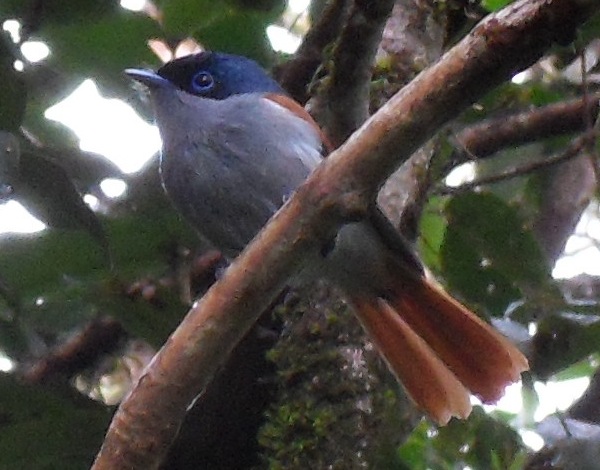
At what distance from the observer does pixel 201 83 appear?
2377 millimetres

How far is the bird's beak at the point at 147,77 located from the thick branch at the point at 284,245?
1.02 m

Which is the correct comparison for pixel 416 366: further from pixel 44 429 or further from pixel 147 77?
pixel 147 77

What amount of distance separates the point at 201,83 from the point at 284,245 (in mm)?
1199

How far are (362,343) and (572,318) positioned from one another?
42 centimetres

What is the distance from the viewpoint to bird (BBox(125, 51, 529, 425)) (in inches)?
77.7

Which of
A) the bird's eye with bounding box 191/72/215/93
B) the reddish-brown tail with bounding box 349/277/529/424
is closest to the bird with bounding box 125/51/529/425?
the reddish-brown tail with bounding box 349/277/529/424

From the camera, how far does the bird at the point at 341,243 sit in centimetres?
197

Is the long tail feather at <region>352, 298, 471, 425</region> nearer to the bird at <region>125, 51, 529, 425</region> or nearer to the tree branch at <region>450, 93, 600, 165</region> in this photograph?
the bird at <region>125, 51, 529, 425</region>

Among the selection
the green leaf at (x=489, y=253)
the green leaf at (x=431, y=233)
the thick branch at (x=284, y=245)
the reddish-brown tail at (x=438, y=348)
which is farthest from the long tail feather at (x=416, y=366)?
the thick branch at (x=284, y=245)

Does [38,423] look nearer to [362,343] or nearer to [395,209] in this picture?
[362,343]

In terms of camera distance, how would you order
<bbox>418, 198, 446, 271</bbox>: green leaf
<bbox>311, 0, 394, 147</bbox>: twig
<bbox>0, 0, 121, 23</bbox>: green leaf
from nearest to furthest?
1. <bbox>311, 0, 394, 147</bbox>: twig
2. <bbox>0, 0, 121, 23</bbox>: green leaf
3. <bbox>418, 198, 446, 271</bbox>: green leaf

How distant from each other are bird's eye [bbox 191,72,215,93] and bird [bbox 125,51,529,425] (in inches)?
5.8

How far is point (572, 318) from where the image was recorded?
70.8 inches

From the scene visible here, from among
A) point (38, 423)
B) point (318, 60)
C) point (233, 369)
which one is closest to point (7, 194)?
point (38, 423)
